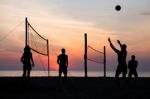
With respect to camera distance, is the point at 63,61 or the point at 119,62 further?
the point at 63,61

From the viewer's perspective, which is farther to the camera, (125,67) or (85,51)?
(85,51)

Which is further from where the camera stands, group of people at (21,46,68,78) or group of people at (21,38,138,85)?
group of people at (21,46,68,78)

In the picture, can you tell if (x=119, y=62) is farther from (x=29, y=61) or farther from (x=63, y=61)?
(x=29, y=61)

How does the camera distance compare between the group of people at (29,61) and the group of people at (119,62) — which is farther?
the group of people at (29,61)

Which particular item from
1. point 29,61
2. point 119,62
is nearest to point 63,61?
point 29,61

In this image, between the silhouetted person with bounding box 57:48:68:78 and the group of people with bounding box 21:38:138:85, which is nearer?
the group of people with bounding box 21:38:138:85

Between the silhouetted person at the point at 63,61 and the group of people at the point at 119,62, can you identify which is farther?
the silhouetted person at the point at 63,61
